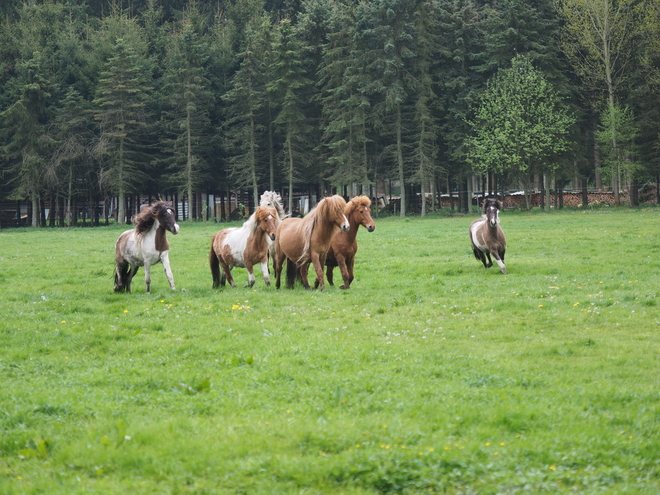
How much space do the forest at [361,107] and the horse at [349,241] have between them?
36536mm

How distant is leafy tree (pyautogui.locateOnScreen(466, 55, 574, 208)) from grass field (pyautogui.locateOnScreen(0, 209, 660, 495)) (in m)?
37.7

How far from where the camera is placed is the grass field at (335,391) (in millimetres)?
5277

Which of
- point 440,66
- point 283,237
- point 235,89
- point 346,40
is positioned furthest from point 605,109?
point 283,237

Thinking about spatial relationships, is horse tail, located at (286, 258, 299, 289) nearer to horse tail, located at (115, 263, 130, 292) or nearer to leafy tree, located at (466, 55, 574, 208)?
horse tail, located at (115, 263, 130, 292)

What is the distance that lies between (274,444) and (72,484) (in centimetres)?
156

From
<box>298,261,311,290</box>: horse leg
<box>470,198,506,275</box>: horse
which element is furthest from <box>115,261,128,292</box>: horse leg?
<box>470,198,506,275</box>: horse

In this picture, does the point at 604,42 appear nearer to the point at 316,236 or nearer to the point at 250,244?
the point at 316,236

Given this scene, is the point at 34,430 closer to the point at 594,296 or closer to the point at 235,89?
the point at 594,296

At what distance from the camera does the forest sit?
5206 cm

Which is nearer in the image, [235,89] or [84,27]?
[235,89]

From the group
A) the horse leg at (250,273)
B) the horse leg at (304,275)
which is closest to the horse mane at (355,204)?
the horse leg at (304,275)

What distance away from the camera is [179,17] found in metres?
86.4

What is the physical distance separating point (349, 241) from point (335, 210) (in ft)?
3.66

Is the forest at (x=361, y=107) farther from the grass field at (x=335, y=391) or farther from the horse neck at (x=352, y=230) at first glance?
the grass field at (x=335, y=391)
